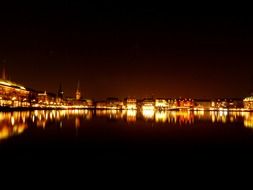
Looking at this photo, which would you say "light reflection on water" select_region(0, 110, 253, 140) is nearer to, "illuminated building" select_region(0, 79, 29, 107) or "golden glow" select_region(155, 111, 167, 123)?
"golden glow" select_region(155, 111, 167, 123)

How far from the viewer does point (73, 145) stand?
12.4 metres

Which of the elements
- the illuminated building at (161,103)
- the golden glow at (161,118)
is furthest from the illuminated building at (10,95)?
the illuminated building at (161,103)

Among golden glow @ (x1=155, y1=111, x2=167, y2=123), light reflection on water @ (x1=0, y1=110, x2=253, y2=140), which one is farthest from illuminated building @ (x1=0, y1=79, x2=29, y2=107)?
golden glow @ (x1=155, y1=111, x2=167, y2=123)

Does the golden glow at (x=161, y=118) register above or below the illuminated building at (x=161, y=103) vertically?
below

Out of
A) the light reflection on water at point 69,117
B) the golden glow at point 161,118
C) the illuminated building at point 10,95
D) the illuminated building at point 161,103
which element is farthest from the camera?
the illuminated building at point 161,103

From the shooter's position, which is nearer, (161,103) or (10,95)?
(10,95)

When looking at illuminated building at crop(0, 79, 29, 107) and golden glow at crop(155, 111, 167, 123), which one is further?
illuminated building at crop(0, 79, 29, 107)

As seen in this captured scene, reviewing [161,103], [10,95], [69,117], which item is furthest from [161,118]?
[161,103]

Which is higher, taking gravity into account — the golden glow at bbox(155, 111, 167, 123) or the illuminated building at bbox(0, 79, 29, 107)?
the illuminated building at bbox(0, 79, 29, 107)

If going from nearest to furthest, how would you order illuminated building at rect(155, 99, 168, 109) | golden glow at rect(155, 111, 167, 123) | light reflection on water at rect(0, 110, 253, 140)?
light reflection on water at rect(0, 110, 253, 140) → golden glow at rect(155, 111, 167, 123) → illuminated building at rect(155, 99, 168, 109)

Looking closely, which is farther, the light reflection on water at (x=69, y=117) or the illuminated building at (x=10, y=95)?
the illuminated building at (x=10, y=95)

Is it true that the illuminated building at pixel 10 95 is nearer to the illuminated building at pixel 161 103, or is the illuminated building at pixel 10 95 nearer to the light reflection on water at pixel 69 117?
the light reflection on water at pixel 69 117

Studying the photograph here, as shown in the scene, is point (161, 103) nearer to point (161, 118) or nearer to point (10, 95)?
point (10, 95)

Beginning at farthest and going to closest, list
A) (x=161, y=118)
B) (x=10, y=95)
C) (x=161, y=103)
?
(x=161, y=103), (x=10, y=95), (x=161, y=118)
